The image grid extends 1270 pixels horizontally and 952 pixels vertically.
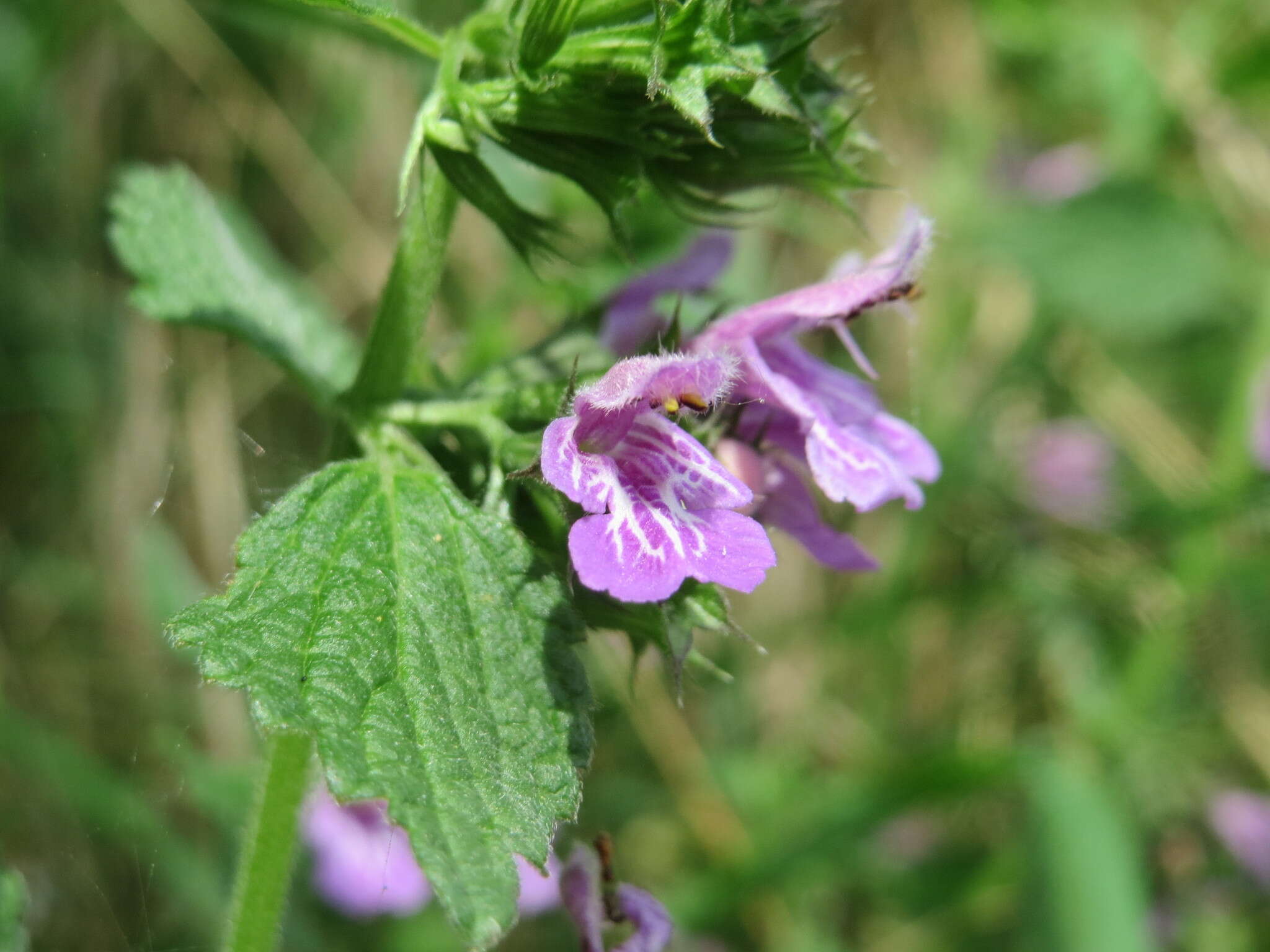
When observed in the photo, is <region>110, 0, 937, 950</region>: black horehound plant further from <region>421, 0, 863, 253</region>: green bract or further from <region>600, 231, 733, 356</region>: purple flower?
<region>600, 231, 733, 356</region>: purple flower

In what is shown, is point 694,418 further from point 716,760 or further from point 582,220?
point 716,760

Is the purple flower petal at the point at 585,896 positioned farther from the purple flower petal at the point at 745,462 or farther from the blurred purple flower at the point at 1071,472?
the blurred purple flower at the point at 1071,472

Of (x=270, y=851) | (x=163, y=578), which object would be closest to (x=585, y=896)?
(x=270, y=851)

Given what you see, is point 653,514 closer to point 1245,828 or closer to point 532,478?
point 532,478

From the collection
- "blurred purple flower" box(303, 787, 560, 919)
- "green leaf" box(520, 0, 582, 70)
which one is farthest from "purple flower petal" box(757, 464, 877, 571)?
"blurred purple flower" box(303, 787, 560, 919)

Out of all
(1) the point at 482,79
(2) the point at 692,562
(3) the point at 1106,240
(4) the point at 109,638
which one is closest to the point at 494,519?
(2) the point at 692,562

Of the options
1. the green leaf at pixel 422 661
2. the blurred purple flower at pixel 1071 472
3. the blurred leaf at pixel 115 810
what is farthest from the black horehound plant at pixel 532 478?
the blurred purple flower at pixel 1071 472
